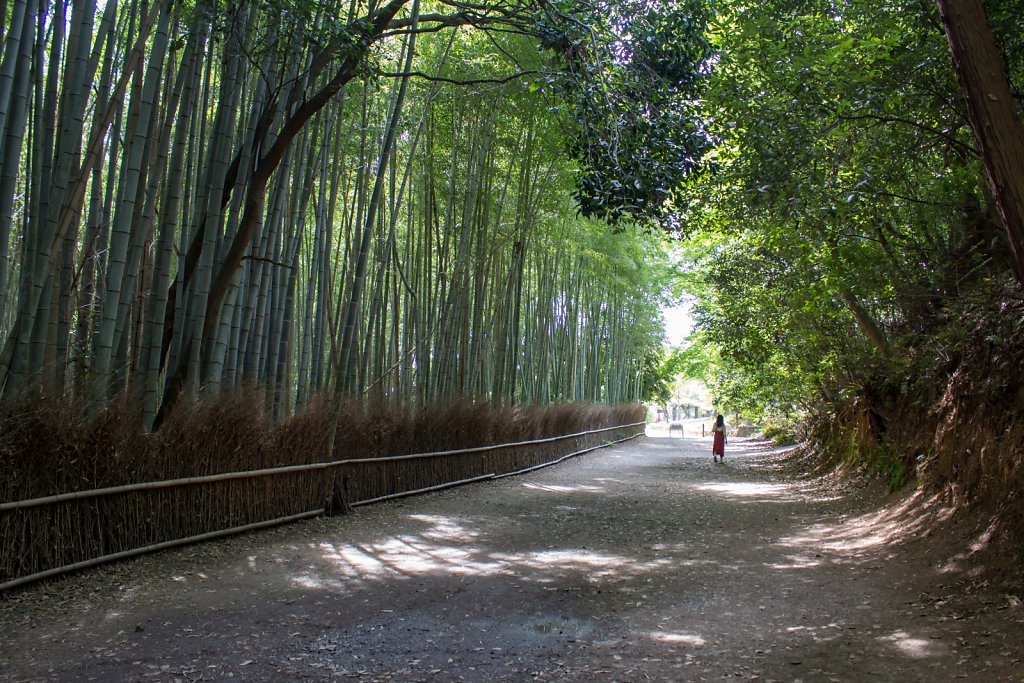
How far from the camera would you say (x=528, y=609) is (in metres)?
3.30

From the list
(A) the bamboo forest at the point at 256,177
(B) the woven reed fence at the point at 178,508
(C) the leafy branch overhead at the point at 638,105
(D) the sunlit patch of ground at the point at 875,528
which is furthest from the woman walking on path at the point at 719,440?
(C) the leafy branch overhead at the point at 638,105

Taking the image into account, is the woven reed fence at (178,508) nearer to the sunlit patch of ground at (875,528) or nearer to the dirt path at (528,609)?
the dirt path at (528,609)

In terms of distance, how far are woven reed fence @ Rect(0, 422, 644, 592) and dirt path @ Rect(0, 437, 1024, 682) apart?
0.38 feet

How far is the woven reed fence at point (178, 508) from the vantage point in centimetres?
326

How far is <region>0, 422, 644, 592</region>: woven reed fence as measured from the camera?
326cm

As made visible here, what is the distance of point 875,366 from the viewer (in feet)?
24.4

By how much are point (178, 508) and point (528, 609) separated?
217 cm

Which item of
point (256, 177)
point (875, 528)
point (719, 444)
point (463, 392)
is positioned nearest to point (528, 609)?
point (875, 528)

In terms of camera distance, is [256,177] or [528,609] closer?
[528,609]

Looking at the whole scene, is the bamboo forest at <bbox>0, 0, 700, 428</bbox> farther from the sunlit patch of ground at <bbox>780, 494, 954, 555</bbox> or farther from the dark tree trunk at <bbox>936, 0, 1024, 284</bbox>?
the sunlit patch of ground at <bbox>780, 494, 954, 555</bbox>

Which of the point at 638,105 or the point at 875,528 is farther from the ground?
the point at 638,105

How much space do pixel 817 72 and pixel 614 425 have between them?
46.3 feet

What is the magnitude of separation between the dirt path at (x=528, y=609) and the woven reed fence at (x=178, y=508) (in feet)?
0.38

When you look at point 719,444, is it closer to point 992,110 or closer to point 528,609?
point 528,609
